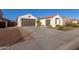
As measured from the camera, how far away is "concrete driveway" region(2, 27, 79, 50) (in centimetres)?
348

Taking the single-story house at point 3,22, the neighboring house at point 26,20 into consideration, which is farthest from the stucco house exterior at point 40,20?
the single-story house at point 3,22

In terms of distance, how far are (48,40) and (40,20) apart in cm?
28

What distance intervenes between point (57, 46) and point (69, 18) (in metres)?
0.40

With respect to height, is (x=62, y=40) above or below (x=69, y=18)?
below

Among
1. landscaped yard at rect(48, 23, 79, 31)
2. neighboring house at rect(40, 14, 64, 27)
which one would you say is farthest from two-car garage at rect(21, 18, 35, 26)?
landscaped yard at rect(48, 23, 79, 31)

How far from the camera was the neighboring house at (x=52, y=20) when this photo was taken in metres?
3.52

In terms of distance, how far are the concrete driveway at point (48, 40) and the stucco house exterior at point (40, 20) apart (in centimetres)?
7

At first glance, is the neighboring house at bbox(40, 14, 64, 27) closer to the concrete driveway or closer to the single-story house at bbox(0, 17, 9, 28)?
the concrete driveway

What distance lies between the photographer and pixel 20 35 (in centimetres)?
350

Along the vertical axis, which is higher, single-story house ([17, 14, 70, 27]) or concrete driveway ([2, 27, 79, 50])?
single-story house ([17, 14, 70, 27])

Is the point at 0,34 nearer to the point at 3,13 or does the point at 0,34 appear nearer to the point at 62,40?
the point at 3,13
